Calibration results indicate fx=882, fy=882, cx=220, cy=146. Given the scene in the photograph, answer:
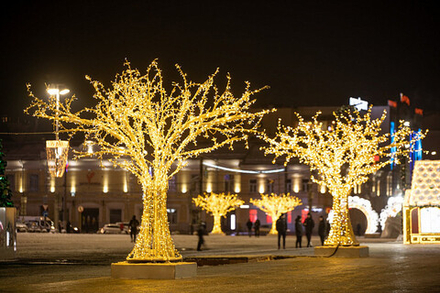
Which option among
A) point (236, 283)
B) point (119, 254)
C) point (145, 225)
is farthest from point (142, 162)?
point (119, 254)

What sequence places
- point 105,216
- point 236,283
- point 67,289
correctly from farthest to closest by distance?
point 105,216, point 236,283, point 67,289

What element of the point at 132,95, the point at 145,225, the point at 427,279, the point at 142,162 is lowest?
the point at 427,279

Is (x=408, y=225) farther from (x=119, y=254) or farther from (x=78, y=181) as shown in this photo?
(x=78, y=181)

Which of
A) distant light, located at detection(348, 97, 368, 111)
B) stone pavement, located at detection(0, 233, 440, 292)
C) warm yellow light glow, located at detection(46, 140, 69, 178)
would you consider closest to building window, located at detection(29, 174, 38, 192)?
distant light, located at detection(348, 97, 368, 111)

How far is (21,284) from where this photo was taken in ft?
60.2

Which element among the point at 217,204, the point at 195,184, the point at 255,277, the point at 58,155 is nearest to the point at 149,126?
the point at 255,277

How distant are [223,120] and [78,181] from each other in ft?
235

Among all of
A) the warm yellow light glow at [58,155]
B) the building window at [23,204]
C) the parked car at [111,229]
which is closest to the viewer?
the warm yellow light glow at [58,155]

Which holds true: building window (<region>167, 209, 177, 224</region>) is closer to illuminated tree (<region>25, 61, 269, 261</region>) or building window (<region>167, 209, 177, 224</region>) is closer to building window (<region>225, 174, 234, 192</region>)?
building window (<region>225, 174, 234, 192</region>)

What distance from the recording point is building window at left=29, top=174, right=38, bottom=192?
90875 millimetres

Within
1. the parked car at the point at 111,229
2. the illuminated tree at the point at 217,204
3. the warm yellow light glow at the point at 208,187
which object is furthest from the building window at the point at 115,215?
the illuminated tree at the point at 217,204

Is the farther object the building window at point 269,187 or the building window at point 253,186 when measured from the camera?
the building window at point 253,186

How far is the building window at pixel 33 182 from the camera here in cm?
9088

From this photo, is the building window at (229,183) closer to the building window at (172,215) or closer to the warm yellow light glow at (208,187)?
the warm yellow light glow at (208,187)
